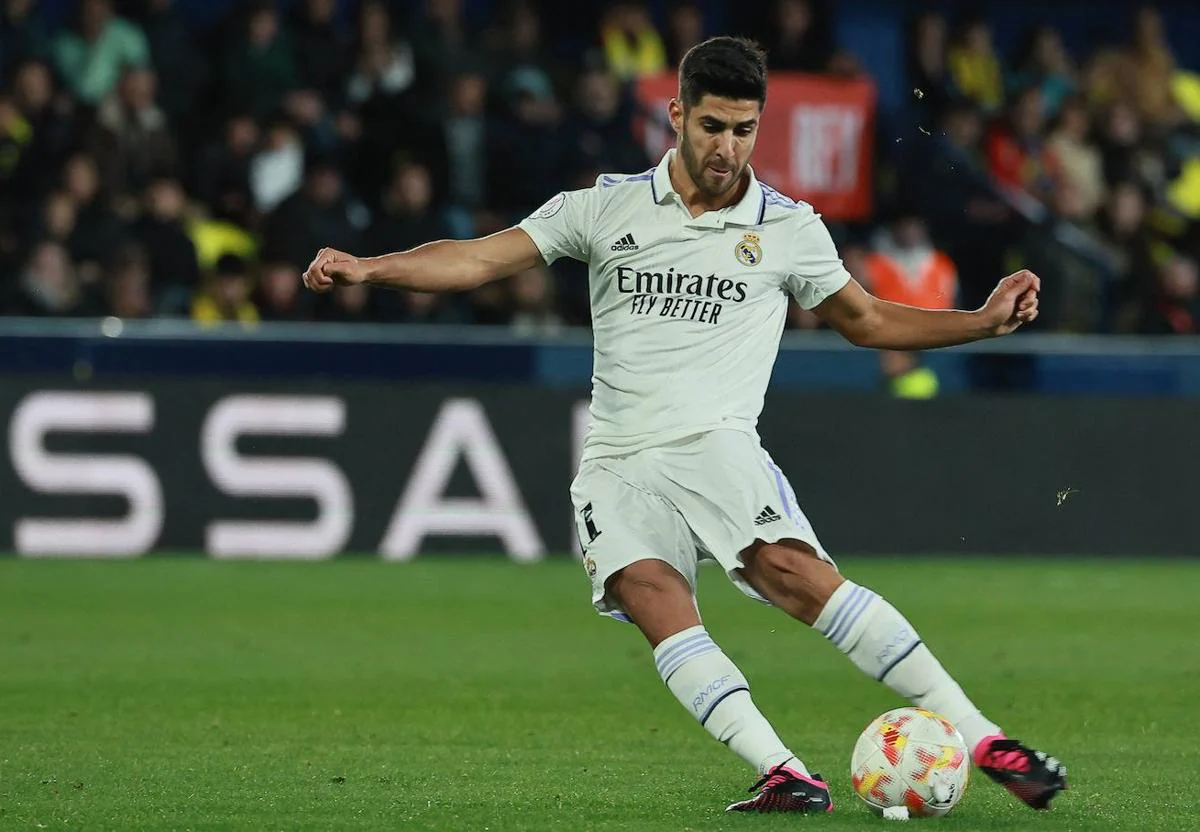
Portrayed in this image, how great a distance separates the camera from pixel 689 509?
6215mm

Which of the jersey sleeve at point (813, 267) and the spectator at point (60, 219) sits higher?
the jersey sleeve at point (813, 267)

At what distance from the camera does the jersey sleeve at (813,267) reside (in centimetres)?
634

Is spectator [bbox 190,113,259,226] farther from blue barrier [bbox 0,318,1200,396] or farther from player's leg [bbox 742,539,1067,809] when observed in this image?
player's leg [bbox 742,539,1067,809]

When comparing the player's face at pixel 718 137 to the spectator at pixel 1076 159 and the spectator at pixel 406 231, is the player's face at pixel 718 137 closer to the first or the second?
the spectator at pixel 406 231

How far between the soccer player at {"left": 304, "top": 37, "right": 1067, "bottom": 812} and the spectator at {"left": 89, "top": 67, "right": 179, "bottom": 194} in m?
9.71

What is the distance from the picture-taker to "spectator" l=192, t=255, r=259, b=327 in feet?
48.6

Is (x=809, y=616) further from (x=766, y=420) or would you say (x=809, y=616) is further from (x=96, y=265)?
(x=96, y=265)

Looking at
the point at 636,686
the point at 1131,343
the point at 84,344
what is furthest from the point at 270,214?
the point at 636,686

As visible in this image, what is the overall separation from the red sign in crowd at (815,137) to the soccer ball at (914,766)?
36.3 ft

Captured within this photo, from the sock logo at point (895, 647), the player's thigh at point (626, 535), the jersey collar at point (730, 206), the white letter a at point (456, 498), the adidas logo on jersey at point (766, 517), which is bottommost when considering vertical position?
the white letter a at point (456, 498)

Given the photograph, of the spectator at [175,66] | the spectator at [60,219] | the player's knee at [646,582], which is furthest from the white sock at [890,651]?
the spectator at [175,66]

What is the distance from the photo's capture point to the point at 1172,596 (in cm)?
1294

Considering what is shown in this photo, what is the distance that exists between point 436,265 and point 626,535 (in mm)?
915

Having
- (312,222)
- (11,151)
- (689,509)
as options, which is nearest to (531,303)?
(312,222)
